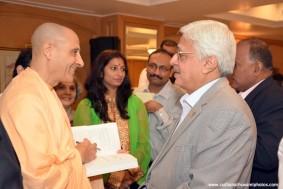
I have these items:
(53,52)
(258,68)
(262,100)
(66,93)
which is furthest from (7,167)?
(66,93)

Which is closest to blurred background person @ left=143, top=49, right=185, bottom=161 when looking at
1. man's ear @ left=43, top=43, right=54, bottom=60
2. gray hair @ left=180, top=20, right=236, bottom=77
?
gray hair @ left=180, top=20, right=236, bottom=77

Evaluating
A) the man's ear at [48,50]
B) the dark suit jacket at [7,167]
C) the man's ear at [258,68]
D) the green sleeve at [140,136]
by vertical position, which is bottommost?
the green sleeve at [140,136]

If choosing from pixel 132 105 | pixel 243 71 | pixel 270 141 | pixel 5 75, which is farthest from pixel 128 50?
pixel 270 141

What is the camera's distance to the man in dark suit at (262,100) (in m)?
1.64

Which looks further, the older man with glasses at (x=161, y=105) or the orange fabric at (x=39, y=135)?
the older man with glasses at (x=161, y=105)

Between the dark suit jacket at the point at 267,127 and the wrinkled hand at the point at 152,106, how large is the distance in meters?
0.85

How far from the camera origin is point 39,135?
1.39 metres

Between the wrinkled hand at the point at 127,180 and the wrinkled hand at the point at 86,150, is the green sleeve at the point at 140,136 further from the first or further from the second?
the wrinkled hand at the point at 86,150

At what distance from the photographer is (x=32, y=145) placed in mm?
1365

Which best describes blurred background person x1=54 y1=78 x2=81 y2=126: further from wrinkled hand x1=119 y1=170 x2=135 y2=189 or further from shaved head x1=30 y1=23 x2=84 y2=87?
shaved head x1=30 y1=23 x2=84 y2=87

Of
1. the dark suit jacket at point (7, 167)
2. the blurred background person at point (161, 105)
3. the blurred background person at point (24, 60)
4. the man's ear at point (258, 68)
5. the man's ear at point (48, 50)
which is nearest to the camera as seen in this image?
the dark suit jacket at point (7, 167)

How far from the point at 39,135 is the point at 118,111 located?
1.14 metres

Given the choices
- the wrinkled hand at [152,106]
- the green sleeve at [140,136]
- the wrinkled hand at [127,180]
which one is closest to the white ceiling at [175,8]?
the wrinkled hand at [152,106]

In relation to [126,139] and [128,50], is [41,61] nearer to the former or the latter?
[126,139]
